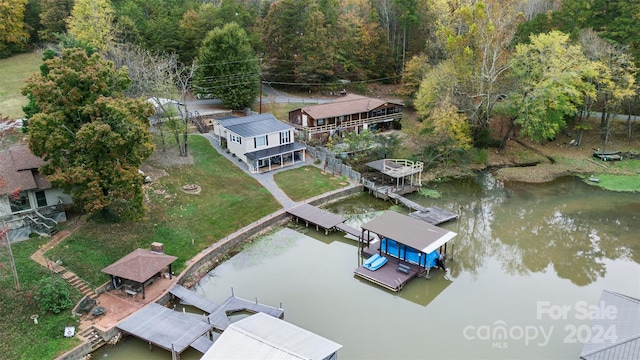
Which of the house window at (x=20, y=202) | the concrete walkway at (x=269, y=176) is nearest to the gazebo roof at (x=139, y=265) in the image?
the house window at (x=20, y=202)

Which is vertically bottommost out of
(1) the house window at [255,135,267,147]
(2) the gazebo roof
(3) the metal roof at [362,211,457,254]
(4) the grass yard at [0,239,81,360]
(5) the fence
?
(4) the grass yard at [0,239,81,360]

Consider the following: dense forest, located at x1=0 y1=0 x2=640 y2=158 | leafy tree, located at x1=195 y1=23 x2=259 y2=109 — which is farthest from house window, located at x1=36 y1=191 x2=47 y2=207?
leafy tree, located at x1=195 y1=23 x2=259 y2=109

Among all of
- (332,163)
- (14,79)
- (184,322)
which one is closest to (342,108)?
(332,163)

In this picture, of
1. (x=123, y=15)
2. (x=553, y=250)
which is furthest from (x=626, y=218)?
(x=123, y=15)

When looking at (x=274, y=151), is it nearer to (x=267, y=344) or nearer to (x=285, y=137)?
(x=285, y=137)

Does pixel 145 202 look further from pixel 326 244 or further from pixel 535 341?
pixel 535 341

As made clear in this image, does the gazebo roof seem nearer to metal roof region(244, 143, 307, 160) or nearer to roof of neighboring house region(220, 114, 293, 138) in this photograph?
metal roof region(244, 143, 307, 160)
